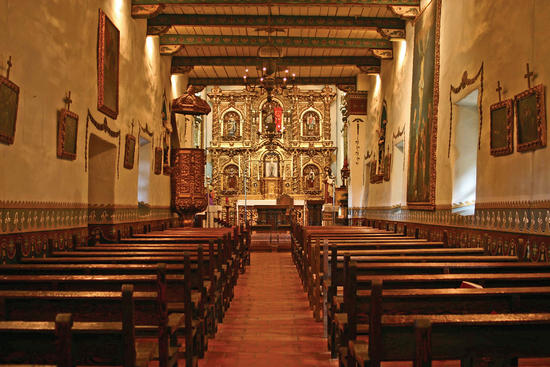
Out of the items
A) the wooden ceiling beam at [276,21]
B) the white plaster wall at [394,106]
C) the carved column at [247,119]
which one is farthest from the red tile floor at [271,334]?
the carved column at [247,119]

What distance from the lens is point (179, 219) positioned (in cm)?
1392

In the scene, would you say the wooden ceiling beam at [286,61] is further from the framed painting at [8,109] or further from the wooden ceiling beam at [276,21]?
the framed painting at [8,109]

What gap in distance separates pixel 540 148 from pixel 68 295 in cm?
452

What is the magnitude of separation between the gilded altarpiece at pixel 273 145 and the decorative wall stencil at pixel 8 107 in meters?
18.0

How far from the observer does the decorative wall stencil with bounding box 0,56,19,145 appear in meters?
4.83

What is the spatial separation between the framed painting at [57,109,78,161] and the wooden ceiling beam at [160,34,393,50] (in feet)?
18.8

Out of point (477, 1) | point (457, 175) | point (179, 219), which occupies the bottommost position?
point (179, 219)

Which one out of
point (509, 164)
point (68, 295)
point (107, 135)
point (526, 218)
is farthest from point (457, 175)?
point (68, 295)

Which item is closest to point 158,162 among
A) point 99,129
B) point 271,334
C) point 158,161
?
point 158,161

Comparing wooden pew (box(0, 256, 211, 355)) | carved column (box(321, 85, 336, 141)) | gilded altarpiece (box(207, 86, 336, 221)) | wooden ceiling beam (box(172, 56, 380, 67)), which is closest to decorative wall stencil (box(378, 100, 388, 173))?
wooden ceiling beam (box(172, 56, 380, 67))

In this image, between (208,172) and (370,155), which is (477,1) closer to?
(370,155)

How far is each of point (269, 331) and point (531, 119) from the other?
348 centimetres

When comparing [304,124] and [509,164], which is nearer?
[509,164]

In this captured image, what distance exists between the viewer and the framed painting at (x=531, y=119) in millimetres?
4910
